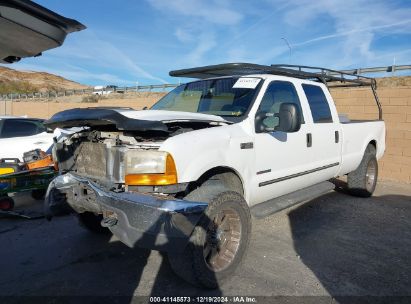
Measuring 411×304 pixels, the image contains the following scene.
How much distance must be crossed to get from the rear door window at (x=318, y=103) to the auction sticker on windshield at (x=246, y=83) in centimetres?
103

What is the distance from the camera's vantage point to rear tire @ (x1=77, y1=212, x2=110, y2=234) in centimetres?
437

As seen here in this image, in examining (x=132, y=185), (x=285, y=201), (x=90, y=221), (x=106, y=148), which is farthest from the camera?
(x=90, y=221)

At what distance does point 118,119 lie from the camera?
2.77 meters

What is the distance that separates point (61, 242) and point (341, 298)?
316cm

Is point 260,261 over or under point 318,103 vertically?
under

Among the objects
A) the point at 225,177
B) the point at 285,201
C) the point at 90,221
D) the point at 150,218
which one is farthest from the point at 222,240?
the point at 90,221

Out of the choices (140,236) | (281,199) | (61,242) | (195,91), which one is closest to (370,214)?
(281,199)

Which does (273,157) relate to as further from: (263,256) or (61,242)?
(61,242)

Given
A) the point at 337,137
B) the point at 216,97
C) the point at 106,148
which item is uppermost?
the point at 216,97

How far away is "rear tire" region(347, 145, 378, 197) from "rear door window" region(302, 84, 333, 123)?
63.4 inches

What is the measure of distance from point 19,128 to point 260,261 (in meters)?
6.68

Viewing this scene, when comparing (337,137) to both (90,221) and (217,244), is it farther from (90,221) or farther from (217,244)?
(90,221)

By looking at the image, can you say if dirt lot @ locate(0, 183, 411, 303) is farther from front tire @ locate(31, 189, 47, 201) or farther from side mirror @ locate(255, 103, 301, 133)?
side mirror @ locate(255, 103, 301, 133)

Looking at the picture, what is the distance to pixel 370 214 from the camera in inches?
214
